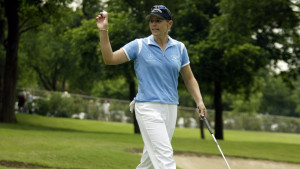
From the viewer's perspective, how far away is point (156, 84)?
5109 mm

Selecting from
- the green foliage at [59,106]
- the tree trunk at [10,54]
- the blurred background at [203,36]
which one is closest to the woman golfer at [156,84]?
the blurred background at [203,36]

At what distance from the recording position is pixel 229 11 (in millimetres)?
20594

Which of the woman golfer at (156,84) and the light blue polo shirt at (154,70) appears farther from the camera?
the light blue polo shirt at (154,70)

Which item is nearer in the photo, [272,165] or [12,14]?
[272,165]

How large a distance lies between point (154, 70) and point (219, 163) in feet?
30.3

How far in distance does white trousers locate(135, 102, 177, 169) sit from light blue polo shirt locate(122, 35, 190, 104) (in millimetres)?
85

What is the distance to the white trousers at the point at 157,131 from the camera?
4926mm

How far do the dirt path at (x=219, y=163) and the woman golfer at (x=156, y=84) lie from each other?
767cm

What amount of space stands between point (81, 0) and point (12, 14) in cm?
385

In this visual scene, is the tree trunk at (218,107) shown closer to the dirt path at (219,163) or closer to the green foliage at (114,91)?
the dirt path at (219,163)

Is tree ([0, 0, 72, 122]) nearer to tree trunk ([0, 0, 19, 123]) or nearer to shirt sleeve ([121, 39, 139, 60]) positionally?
tree trunk ([0, 0, 19, 123])

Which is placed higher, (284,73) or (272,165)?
(284,73)

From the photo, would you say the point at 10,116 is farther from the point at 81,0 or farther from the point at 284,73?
the point at 284,73

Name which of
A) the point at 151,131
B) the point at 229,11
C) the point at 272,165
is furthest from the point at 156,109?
the point at 229,11
